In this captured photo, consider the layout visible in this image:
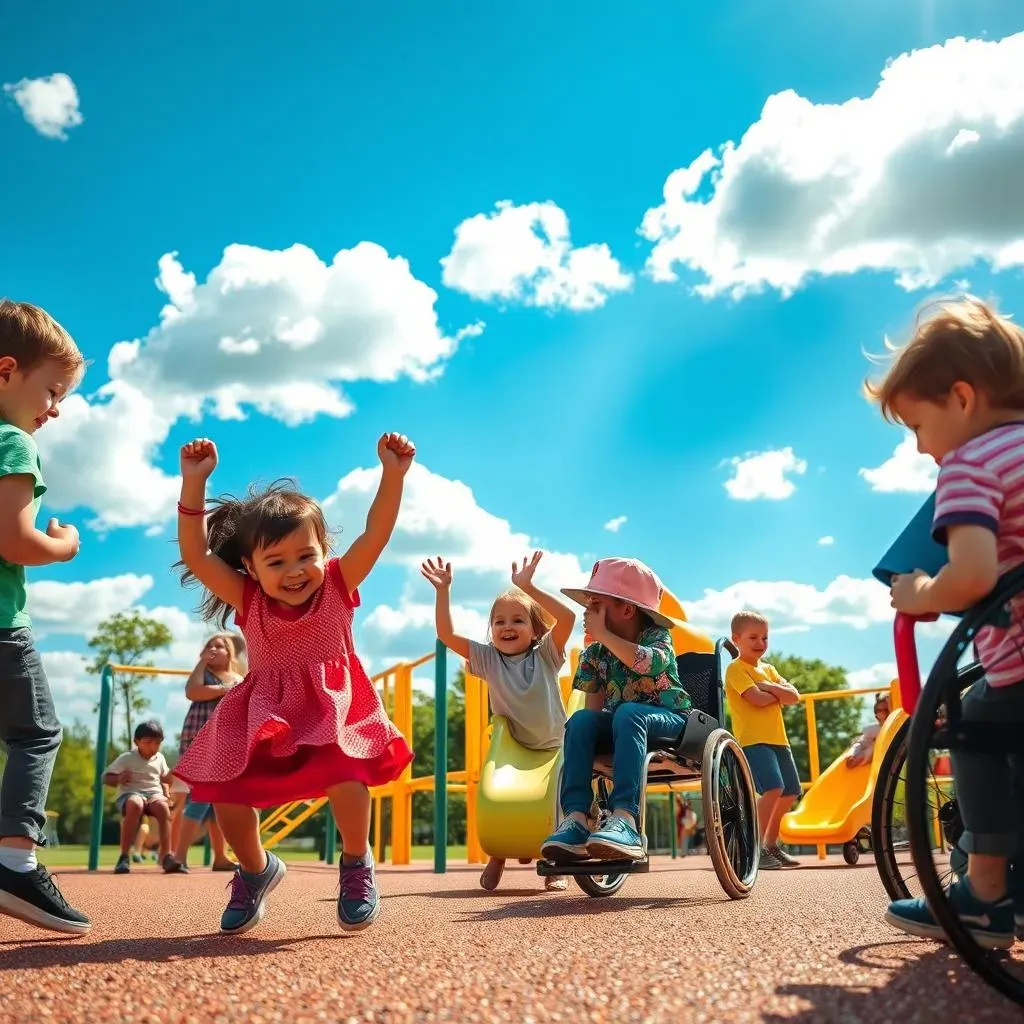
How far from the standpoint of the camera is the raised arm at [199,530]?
10.2 feet

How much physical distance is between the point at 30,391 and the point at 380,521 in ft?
3.31

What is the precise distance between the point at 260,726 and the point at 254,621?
37cm

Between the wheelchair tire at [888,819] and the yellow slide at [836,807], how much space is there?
550 cm

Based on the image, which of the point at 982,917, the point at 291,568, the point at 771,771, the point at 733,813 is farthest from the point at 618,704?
the point at 771,771

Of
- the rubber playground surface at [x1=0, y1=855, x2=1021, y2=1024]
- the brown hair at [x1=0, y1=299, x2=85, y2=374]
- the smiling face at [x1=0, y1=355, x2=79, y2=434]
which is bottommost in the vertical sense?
the rubber playground surface at [x1=0, y1=855, x2=1021, y2=1024]

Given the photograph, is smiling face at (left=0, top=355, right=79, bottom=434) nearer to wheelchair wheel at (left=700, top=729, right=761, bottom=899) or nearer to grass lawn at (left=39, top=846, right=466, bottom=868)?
wheelchair wheel at (left=700, top=729, right=761, bottom=899)

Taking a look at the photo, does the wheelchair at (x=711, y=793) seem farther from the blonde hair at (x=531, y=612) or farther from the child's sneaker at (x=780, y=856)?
the child's sneaker at (x=780, y=856)

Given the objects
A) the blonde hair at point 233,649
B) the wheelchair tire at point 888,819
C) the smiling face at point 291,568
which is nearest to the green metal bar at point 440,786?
the blonde hair at point 233,649

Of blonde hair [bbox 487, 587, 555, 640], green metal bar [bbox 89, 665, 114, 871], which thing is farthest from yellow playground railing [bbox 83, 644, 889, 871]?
blonde hair [bbox 487, 587, 555, 640]

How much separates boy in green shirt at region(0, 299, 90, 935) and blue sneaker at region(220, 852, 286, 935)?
361 millimetres

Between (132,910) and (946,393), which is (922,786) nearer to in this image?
(946,393)

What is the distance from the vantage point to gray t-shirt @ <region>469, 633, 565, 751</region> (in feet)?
15.8

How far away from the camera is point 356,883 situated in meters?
2.85

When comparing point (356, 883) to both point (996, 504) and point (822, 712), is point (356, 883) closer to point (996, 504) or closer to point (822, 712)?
point (996, 504)
